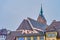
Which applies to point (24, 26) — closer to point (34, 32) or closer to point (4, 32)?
point (34, 32)

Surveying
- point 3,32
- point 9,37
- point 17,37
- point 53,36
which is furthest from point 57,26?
point 3,32

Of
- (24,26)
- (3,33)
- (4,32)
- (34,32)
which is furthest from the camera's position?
(4,32)

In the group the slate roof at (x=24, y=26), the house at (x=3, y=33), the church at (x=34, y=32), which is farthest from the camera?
the house at (x=3, y=33)

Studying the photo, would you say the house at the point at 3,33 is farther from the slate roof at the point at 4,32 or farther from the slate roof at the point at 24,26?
the slate roof at the point at 24,26

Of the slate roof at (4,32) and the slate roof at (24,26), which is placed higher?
the slate roof at (24,26)

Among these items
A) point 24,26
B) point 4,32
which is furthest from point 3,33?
point 24,26

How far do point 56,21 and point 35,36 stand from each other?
930cm

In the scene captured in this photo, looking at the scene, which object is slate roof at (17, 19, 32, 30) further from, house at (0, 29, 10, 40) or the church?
house at (0, 29, 10, 40)

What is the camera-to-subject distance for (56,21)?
56.6 m

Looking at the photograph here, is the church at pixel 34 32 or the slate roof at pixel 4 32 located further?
the slate roof at pixel 4 32

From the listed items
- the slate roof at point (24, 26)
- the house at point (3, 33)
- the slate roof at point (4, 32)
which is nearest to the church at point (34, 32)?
the slate roof at point (24, 26)

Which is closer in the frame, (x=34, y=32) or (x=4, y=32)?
(x=34, y=32)

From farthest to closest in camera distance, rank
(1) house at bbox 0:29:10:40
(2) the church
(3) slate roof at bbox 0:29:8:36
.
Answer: (3) slate roof at bbox 0:29:8:36 → (1) house at bbox 0:29:10:40 → (2) the church

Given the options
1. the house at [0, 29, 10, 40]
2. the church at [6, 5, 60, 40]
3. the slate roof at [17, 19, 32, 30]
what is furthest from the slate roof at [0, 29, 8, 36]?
the slate roof at [17, 19, 32, 30]
